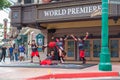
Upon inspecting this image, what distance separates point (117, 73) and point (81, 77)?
1.83 meters

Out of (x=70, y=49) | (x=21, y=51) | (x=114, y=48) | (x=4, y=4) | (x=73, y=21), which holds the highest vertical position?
(x=4, y=4)

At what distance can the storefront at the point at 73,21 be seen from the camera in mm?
21766

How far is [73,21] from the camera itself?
904 inches

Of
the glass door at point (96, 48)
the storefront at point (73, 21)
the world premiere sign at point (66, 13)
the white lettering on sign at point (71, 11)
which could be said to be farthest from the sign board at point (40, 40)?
the glass door at point (96, 48)

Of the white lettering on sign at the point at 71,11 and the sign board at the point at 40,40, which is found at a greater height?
the white lettering on sign at the point at 71,11

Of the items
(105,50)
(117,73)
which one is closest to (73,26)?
(105,50)

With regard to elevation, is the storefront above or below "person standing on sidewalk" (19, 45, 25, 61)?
above

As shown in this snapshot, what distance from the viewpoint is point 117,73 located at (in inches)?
623

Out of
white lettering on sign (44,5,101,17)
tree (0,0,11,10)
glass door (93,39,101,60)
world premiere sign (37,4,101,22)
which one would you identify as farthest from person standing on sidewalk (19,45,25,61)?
tree (0,0,11,10)

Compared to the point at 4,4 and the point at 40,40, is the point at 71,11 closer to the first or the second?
the point at 40,40

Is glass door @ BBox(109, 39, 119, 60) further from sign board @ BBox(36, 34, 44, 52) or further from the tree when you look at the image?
the tree

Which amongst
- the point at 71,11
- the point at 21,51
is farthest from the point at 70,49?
the point at 71,11

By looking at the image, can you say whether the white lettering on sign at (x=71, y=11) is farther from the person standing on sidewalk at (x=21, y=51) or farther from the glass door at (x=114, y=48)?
the person standing on sidewalk at (x=21, y=51)

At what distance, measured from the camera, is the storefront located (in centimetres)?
2177
